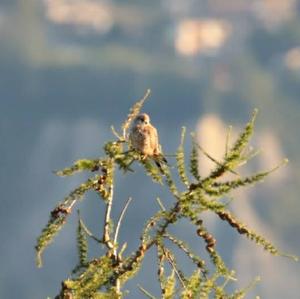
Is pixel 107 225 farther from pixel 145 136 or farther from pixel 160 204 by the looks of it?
pixel 145 136

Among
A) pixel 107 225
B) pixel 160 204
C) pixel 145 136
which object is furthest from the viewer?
pixel 145 136

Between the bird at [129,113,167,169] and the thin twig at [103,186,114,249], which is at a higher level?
the bird at [129,113,167,169]

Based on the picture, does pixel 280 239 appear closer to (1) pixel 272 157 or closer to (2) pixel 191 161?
(1) pixel 272 157

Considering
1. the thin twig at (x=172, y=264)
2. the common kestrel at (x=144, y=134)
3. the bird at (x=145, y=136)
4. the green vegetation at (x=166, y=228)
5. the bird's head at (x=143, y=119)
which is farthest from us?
the bird's head at (x=143, y=119)

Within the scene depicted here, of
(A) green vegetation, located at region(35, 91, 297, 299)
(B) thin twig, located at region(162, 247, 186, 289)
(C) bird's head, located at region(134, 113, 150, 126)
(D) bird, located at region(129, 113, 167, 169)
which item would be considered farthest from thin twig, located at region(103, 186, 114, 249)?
(C) bird's head, located at region(134, 113, 150, 126)

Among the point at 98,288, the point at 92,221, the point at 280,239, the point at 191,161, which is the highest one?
the point at 280,239

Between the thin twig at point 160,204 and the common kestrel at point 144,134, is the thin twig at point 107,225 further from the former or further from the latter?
the common kestrel at point 144,134

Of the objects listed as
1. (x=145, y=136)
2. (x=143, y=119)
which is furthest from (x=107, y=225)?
(x=143, y=119)

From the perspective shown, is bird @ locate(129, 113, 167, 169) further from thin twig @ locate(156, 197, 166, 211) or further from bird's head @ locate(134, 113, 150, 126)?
thin twig @ locate(156, 197, 166, 211)

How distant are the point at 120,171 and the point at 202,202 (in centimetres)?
101

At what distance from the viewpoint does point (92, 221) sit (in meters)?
196

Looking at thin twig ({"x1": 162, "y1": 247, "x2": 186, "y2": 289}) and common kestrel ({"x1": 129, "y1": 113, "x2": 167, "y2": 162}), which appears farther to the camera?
common kestrel ({"x1": 129, "y1": 113, "x2": 167, "y2": 162})

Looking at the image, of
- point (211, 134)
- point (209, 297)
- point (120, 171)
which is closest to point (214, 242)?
point (209, 297)

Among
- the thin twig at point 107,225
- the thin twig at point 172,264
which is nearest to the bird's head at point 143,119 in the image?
the thin twig at point 107,225
